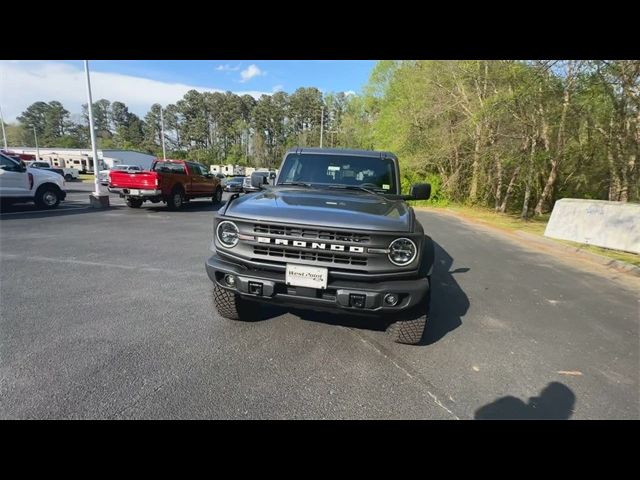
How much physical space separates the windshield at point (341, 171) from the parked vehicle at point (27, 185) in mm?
10738

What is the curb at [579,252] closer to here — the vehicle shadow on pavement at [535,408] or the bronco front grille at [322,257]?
the vehicle shadow on pavement at [535,408]

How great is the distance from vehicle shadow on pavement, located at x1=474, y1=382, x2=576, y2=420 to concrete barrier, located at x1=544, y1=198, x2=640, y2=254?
813 centimetres

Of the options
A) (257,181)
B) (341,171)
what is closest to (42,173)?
(257,181)

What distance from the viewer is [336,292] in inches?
104

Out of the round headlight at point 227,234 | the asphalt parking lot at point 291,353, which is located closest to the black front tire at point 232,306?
the asphalt parking lot at point 291,353

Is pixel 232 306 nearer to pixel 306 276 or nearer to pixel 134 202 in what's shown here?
pixel 306 276

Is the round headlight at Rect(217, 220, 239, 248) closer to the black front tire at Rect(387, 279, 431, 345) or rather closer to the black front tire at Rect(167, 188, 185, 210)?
the black front tire at Rect(387, 279, 431, 345)

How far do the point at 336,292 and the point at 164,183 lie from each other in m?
11.3

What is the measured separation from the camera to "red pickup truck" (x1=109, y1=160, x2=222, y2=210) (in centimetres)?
1155

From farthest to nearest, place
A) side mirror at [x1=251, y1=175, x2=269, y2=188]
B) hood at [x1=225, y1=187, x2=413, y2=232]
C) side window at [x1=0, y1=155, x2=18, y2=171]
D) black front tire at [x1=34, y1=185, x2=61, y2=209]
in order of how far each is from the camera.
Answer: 1. black front tire at [x1=34, y1=185, x2=61, y2=209]
2. side window at [x1=0, y1=155, x2=18, y2=171]
3. side mirror at [x1=251, y1=175, x2=269, y2=188]
4. hood at [x1=225, y1=187, x2=413, y2=232]

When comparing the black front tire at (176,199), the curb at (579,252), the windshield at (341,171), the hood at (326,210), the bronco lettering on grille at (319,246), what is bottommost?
the curb at (579,252)

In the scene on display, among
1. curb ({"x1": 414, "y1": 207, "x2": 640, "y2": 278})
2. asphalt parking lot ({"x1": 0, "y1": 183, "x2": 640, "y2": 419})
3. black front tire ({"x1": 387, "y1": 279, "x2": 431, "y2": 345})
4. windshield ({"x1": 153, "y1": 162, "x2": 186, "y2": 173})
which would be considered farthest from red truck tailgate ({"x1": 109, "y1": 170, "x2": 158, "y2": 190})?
curb ({"x1": 414, "y1": 207, "x2": 640, "y2": 278})

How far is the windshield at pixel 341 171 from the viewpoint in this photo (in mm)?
4082
